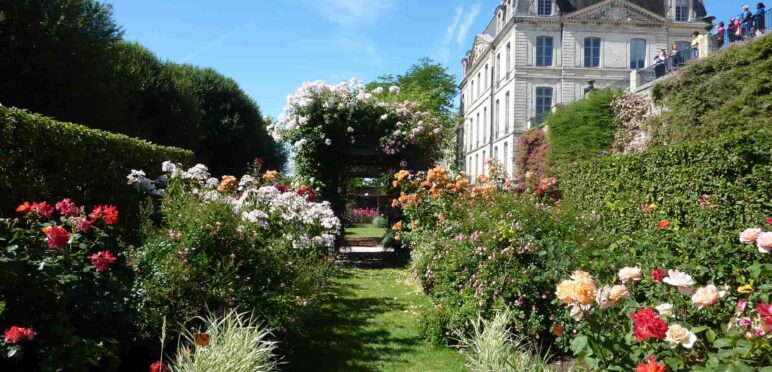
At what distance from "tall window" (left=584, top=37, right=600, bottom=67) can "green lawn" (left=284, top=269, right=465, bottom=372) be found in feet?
77.0

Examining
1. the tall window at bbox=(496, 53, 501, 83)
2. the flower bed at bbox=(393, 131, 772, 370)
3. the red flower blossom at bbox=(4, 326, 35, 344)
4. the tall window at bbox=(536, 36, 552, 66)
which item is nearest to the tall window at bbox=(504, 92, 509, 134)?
the tall window at bbox=(496, 53, 501, 83)

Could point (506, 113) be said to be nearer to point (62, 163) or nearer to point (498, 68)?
point (498, 68)

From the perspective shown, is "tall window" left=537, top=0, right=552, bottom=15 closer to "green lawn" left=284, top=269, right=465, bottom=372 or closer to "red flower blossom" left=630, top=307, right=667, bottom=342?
"green lawn" left=284, top=269, right=465, bottom=372

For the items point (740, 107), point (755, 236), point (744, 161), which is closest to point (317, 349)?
point (755, 236)

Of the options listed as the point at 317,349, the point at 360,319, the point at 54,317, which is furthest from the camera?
the point at 360,319

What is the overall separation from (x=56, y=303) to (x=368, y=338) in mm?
2808

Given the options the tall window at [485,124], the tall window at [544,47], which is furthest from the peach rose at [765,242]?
the tall window at [485,124]

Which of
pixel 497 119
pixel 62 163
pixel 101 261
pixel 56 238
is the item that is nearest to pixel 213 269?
pixel 101 261

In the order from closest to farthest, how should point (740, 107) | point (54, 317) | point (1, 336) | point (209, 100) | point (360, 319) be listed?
1. point (1, 336)
2. point (54, 317)
3. point (360, 319)
4. point (740, 107)
5. point (209, 100)

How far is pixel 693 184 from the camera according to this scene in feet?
24.7

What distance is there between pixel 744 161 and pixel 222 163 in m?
18.3

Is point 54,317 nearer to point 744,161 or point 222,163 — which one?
point 744,161

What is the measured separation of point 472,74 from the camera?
39250 millimetres

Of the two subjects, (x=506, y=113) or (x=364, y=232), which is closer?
(x=364, y=232)
